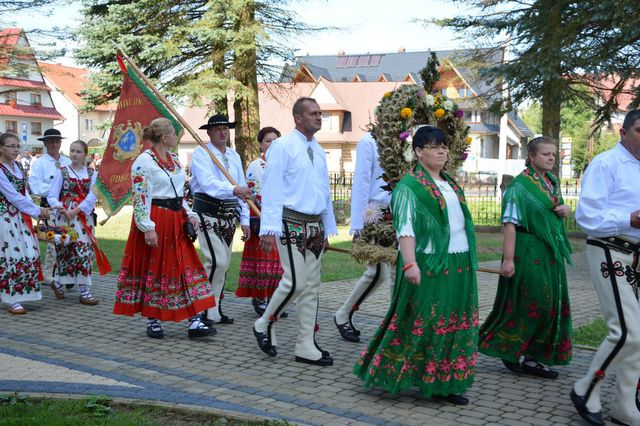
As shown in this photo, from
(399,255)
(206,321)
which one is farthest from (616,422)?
(206,321)

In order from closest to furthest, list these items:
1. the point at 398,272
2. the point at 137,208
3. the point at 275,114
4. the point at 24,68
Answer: the point at 398,272, the point at 137,208, the point at 24,68, the point at 275,114

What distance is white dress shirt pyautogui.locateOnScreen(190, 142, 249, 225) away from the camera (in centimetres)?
784

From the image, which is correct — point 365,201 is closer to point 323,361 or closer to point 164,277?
point 323,361

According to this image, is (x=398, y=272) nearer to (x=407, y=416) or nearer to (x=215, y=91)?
(x=407, y=416)

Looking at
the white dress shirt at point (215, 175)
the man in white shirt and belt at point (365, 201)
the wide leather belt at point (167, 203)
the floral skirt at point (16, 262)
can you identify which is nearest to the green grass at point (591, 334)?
the man in white shirt and belt at point (365, 201)

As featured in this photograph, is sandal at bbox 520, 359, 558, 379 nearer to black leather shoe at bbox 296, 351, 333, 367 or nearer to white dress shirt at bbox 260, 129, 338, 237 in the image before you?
black leather shoe at bbox 296, 351, 333, 367

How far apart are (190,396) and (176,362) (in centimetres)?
122

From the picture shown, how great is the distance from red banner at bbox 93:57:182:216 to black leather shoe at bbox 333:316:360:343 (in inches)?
110

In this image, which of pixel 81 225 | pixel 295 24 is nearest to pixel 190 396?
pixel 81 225

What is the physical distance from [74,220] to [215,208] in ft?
8.70

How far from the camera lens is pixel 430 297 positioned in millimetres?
5227

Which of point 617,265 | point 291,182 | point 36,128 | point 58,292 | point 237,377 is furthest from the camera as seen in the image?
point 36,128

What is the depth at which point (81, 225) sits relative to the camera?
31.9 feet

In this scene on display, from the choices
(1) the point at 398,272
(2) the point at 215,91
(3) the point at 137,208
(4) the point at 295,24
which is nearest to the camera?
(1) the point at 398,272
